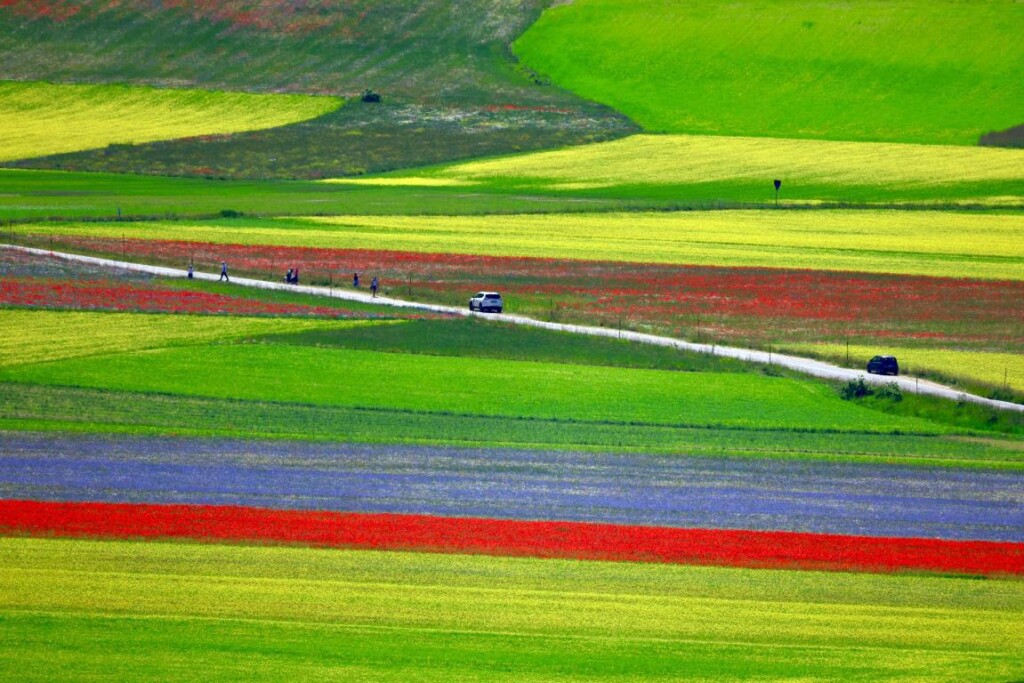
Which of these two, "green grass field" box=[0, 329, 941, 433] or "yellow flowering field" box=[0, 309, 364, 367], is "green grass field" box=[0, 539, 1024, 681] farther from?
"yellow flowering field" box=[0, 309, 364, 367]

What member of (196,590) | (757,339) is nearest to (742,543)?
(196,590)

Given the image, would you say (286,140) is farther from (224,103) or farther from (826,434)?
(826,434)

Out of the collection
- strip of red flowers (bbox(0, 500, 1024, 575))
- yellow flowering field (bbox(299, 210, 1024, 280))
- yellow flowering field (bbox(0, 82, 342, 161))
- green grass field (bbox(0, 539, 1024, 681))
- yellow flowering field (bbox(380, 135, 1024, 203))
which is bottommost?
green grass field (bbox(0, 539, 1024, 681))

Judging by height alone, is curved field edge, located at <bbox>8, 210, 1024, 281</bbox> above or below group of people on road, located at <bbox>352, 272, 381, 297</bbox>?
above

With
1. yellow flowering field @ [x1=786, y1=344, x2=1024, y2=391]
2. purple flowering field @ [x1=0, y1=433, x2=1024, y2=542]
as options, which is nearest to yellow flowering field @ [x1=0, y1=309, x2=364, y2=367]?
purple flowering field @ [x1=0, y1=433, x2=1024, y2=542]

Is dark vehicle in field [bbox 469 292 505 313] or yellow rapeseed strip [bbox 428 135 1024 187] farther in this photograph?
yellow rapeseed strip [bbox 428 135 1024 187]

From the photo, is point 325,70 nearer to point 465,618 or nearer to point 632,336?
point 632,336

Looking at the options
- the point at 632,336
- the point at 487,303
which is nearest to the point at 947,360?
the point at 632,336
